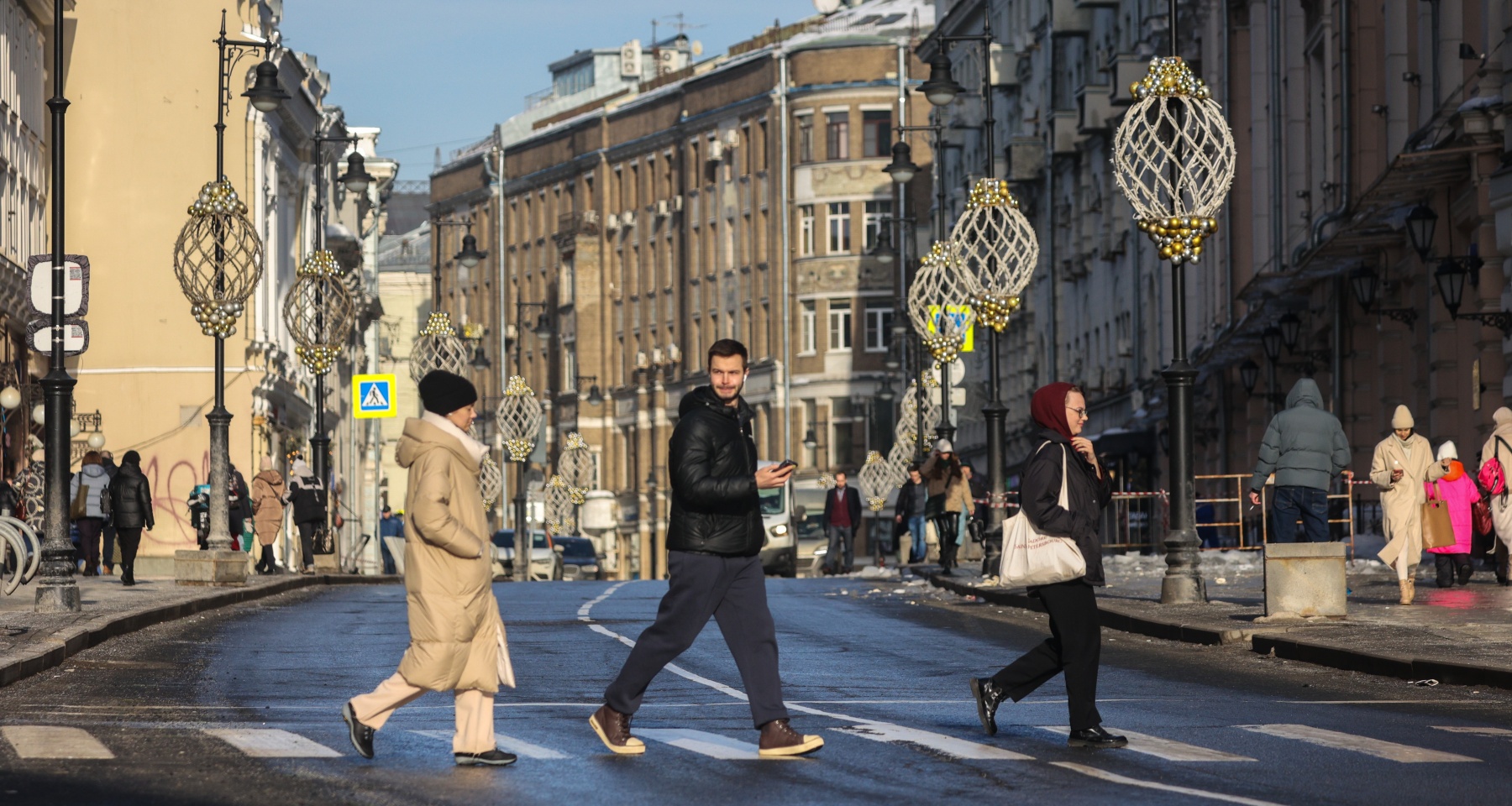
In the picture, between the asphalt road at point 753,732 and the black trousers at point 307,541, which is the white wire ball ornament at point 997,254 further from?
the black trousers at point 307,541

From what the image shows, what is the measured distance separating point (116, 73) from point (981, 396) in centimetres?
3735

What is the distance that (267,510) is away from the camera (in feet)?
131

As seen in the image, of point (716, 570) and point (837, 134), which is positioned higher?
point (837, 134)

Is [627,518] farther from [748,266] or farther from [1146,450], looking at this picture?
[1146,450]

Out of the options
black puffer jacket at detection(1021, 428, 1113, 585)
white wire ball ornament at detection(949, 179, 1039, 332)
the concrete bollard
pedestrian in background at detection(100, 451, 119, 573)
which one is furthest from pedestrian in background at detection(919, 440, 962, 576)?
black puffer jacket at detection(1021, 428, 1113, 585)

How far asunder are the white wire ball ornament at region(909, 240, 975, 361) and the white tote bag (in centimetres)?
2278

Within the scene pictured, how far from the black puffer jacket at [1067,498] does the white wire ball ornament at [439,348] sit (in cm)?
3755

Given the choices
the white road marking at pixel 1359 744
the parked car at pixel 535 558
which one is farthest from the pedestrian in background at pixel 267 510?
the white road marking at pixel 1359 744

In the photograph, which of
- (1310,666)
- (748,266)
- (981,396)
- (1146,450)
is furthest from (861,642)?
(748,266)

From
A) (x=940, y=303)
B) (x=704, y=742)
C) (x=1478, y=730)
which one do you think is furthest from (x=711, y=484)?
(x=940, y=303)

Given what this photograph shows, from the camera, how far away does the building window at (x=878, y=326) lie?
99188mm

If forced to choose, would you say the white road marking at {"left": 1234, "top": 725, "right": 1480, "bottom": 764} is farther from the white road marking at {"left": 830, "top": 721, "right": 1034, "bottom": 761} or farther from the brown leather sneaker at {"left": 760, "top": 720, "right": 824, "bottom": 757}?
the brown leather sneaker at {"left": 760, "top": 720, "right": 824, "bottom": 757}

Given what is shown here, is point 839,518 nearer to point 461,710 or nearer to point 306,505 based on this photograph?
point 306,505

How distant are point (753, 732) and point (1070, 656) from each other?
1.69 metres
